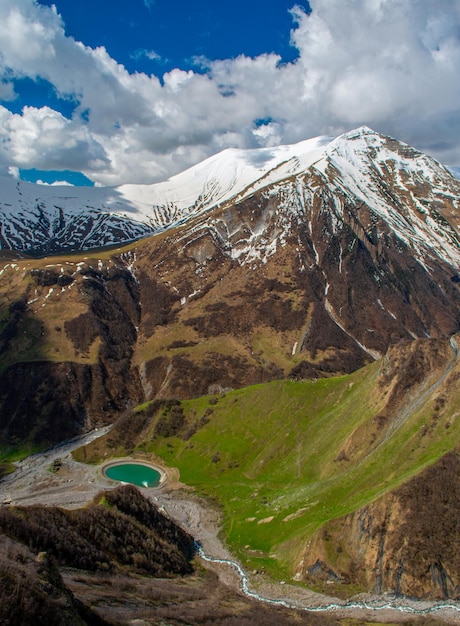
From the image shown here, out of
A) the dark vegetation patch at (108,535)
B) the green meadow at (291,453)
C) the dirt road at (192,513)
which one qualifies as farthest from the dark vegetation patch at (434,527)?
the dark vegetation patch at (108,535)

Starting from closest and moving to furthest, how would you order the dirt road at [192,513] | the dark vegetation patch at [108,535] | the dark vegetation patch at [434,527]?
the dark vegetation patch at [108,535]
the dirt road at [192,513]
the dark vegetation patch at [434,527]

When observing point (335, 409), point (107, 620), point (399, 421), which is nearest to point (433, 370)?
point (399, 421)

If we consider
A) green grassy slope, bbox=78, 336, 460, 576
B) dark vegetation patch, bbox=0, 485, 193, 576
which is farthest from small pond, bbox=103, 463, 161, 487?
dark vegetation patch, bbox=0, 485, 193, 576

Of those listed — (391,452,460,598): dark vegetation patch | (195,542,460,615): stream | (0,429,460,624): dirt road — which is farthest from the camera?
(391,452,460,598): dark vegetation patch

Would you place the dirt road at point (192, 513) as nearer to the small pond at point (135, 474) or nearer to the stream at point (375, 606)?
the stream at point (375, 606)

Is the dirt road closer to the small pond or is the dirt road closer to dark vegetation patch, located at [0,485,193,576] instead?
the small pond

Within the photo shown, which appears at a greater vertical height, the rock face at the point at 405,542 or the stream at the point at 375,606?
the rock face at the point at 405,542
